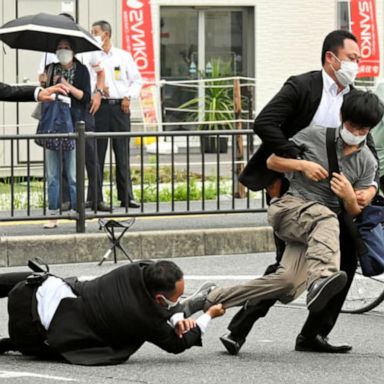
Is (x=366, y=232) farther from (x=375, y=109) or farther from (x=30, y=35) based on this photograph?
(x=30, y=35)

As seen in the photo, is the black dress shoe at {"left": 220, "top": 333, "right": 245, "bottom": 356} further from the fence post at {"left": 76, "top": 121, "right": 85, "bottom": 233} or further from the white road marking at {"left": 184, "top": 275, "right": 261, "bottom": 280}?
the fence post at {"left": 76, "top": 121, "right": 85, "bottom": 233}

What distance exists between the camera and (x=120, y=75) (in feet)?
55.1

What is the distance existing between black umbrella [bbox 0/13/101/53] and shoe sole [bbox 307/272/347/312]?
7093mm

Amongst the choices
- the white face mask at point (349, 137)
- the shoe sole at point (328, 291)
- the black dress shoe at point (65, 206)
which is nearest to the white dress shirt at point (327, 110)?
the white face mask at point (349, 137)

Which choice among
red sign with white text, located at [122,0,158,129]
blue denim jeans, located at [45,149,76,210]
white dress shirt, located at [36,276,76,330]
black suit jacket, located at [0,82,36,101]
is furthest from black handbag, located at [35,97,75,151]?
red sign with white text, located at [122,0,158,129]

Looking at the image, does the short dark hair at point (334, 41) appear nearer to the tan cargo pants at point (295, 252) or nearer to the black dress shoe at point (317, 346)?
the tan cargo pants at point (295, 252)

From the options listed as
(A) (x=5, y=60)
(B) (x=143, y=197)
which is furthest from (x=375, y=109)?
(A) (x=5, y=60)

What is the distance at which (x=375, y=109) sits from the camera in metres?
8.83

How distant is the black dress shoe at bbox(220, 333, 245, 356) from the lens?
9383mm

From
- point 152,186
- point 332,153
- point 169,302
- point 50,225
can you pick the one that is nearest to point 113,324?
point 169,302

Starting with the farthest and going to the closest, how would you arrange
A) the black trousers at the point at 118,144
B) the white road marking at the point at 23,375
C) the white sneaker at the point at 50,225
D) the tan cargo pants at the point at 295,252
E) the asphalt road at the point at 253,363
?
the black trousers at the point at 118,144 < the white sneaker at the point at 50,225 < the tan cargo pants at the point at 295,252 < the asphalt road at the point at 253,363 < the white road marking at the point at 23,375

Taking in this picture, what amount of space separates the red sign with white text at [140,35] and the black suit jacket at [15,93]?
1007 centimetres

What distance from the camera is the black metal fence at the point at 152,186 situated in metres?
14.4

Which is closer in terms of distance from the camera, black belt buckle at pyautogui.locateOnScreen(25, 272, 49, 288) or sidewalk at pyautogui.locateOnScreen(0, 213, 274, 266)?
black belt buckle at pyautogui.locateOnScreen(25, 272, 49, 288)
